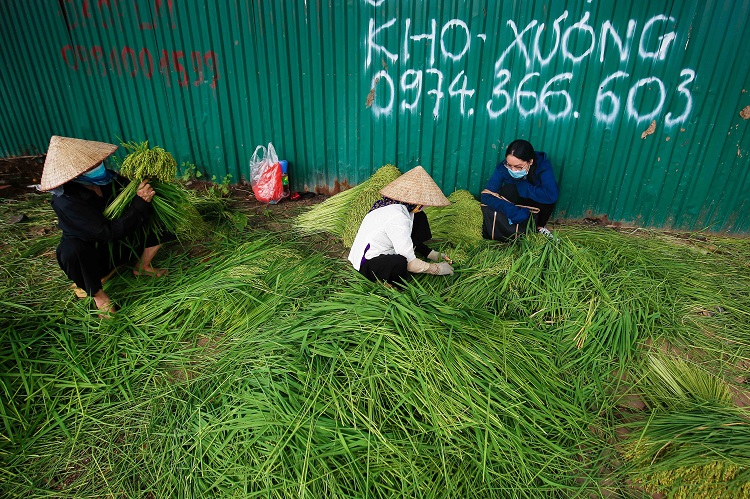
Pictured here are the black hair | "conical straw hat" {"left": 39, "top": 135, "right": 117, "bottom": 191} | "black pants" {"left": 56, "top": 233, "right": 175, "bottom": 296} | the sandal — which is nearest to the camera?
"conical straw hat" {"left": 39, "top": 135, "right": 117, "bottom": 191}

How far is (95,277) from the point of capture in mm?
2586

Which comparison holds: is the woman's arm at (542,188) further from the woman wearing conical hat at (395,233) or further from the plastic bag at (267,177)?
the plastic bag at (267,177)

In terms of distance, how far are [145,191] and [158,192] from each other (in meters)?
0.12

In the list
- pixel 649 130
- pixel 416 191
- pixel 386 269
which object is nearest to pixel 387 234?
pixel 386 269

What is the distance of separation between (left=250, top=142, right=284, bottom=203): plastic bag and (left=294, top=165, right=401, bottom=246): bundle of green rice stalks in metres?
0.43

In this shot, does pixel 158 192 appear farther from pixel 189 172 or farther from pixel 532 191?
pixel 532 191

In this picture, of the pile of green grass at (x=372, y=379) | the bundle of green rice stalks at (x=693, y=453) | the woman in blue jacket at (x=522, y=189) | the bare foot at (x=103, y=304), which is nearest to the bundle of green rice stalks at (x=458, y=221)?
the woman in blue jacket at (x=522, y=189)

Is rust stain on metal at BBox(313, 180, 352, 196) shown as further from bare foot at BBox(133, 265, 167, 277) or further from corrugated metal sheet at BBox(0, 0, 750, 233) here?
bare foot at BBox(133, 265, 167, 277)

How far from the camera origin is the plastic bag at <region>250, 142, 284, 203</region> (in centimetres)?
396

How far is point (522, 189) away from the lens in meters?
3.31

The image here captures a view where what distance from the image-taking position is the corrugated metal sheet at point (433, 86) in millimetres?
3260

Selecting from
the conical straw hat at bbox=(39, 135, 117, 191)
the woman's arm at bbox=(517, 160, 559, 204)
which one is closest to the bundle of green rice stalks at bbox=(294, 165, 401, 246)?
the woman's arm at bbox=(517, 160, 559, 204)

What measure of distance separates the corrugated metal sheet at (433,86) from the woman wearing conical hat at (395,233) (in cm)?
128

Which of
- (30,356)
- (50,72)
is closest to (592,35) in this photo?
(30,356)
